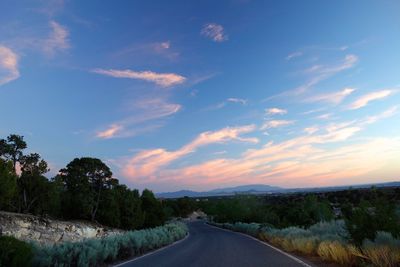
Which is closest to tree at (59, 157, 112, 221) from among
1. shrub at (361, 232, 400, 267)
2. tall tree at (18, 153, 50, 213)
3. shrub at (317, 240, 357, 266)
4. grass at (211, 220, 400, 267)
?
tall tree at (18, 153, 50, 213)

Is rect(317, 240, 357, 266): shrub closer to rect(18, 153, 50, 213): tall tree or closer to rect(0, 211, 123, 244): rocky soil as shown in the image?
rect(0, 211, 123, 244): rocky soil

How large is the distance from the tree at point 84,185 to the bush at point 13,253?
44.7 meters

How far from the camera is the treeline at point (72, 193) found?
1672 inches

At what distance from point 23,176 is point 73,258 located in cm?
3401

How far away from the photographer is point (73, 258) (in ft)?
45.9

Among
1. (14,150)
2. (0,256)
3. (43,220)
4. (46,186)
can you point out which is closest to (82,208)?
(46,186)

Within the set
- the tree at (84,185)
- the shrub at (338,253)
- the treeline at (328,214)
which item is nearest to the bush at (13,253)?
the shrub at (338,253)

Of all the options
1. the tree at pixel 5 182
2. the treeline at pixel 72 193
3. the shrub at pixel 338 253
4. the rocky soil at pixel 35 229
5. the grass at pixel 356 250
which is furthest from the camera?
the treeline at pixel 72 193

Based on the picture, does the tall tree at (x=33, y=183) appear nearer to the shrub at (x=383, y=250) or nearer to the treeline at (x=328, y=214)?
the treeline at (x=328, y=214)

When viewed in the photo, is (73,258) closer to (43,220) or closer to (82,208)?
Result: (43,220)

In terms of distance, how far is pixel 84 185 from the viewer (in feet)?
184

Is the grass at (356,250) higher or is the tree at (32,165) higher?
the tree at (32,165)

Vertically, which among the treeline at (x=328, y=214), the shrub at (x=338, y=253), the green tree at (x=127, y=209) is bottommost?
the shrub at (x=338, y=253)

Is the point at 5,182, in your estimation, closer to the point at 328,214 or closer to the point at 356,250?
the point at 328,214
